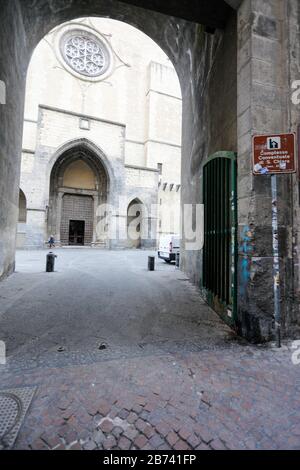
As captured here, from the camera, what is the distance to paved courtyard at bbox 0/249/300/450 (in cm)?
174

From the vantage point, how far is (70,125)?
22.0m

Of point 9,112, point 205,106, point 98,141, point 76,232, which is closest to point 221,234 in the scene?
point 205,106

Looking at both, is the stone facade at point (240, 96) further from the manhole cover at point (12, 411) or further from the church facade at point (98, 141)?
the church facade at point (98, 141)

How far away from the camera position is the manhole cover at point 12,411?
1.69m

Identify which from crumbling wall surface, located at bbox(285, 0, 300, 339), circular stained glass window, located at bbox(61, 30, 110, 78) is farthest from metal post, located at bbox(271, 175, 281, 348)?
circular stained glass window, located at bbox(61, 30, 110, 78)

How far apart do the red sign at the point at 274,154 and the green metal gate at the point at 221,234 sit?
62 cm

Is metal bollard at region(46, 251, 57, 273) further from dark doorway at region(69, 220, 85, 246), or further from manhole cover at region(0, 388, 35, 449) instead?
dark doorway at region(69, 220, 85, 246)

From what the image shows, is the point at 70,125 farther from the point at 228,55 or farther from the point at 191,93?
A: the point at 228,55

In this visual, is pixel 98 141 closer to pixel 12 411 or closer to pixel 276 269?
pixel 276 269

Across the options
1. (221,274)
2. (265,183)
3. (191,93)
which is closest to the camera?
(265,183)

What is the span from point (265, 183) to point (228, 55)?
115 inches

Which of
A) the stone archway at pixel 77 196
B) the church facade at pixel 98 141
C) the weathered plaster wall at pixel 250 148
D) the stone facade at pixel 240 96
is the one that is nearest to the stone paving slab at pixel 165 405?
the weathered plaster wall at pixel 250 148

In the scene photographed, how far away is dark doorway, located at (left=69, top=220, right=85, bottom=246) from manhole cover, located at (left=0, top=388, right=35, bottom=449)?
79.6ft
